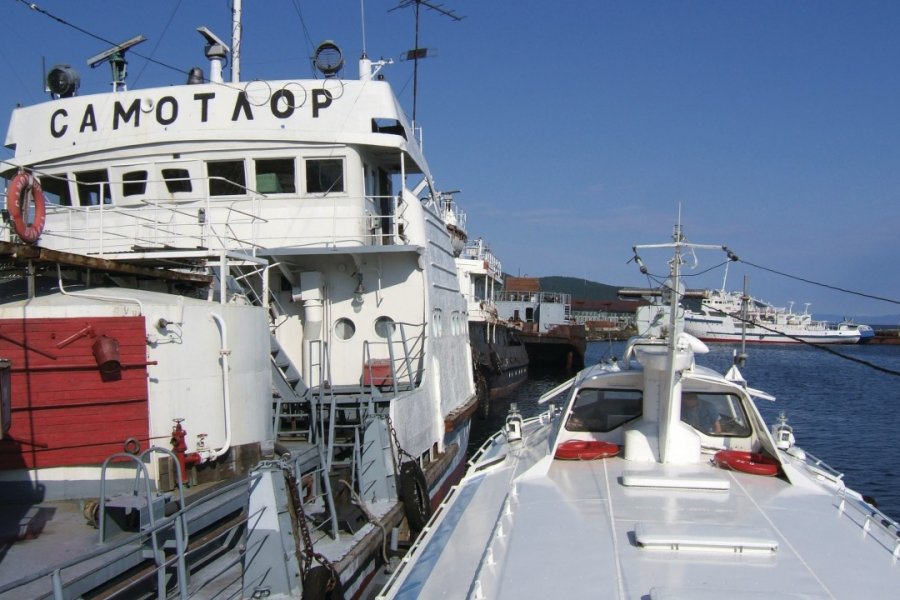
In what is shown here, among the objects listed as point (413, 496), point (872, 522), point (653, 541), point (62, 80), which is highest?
point (62, 80)

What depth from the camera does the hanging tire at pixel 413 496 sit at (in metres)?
10.1

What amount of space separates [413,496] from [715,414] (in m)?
4.14

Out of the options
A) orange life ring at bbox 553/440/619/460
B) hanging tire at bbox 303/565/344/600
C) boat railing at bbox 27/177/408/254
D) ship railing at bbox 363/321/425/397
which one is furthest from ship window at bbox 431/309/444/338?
hanging tire at bbox 303/565/344/600

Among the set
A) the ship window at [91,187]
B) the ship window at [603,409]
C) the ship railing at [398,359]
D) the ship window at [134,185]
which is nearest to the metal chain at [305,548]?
the ship window at [603,409]

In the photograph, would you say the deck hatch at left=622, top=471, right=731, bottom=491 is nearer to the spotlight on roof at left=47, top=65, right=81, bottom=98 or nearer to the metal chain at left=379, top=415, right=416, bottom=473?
the metal chain at left=379, top=415, right=416, bottom=473

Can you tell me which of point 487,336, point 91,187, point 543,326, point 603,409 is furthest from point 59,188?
point 543,326

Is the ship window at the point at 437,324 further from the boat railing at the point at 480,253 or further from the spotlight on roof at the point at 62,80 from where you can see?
the boat railing at the point at 480,253

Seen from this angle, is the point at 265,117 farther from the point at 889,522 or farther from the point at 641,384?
the point at 889,522

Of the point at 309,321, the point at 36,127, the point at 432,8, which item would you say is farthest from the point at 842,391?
the point at 36,127

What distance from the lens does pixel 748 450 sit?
8094 millimetres

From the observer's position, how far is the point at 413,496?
10.1 m

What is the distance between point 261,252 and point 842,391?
35.2 metres

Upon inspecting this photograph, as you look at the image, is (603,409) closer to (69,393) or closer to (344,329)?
(69,393)

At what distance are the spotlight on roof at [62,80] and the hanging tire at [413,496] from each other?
10.1 m
